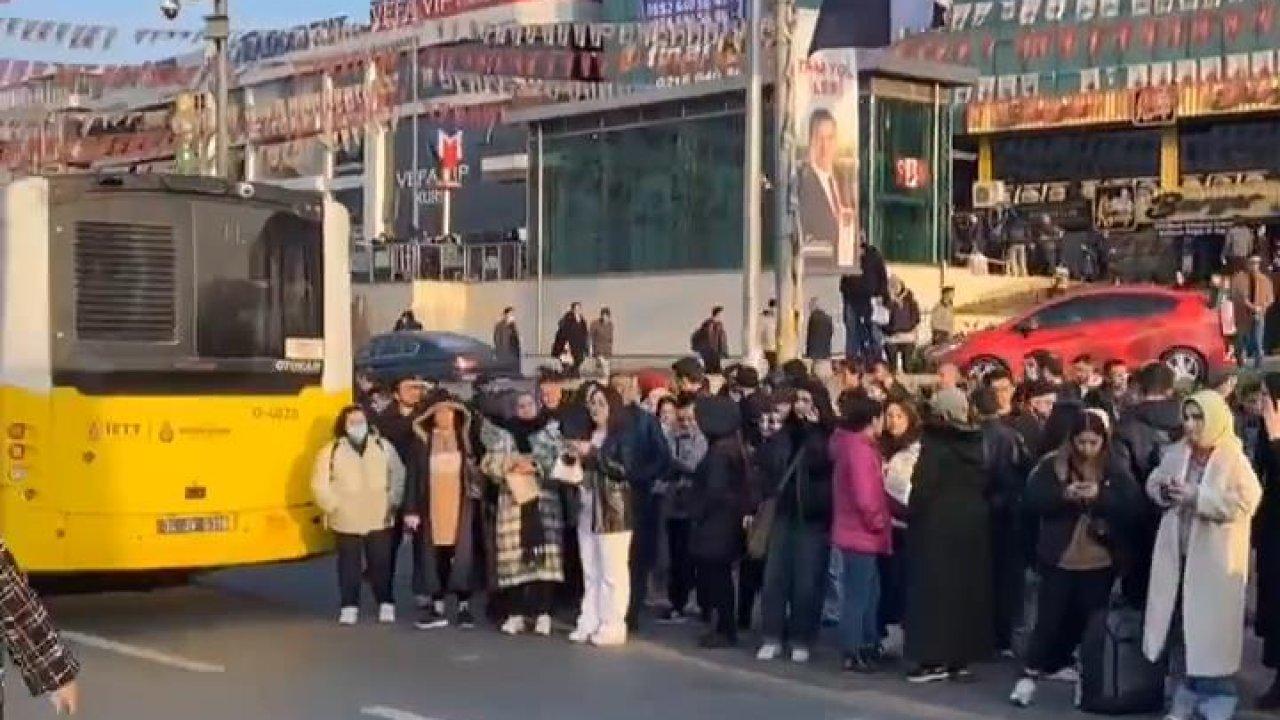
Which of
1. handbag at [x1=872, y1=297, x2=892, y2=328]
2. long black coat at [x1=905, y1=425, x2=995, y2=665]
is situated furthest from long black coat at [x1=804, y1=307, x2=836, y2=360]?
long black coat at [x1=905, y1=425, x2=995, y2=665]

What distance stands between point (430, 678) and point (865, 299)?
1571 cm

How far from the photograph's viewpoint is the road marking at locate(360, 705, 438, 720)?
10.1 meters

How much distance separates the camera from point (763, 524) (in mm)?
12312

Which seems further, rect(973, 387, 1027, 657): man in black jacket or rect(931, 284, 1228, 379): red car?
rect(931, 284, 1228, 379): red car

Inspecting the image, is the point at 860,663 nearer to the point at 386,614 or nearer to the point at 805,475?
the point at 805,475

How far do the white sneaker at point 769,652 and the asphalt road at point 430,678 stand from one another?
82 mm

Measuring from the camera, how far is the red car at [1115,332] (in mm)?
25078

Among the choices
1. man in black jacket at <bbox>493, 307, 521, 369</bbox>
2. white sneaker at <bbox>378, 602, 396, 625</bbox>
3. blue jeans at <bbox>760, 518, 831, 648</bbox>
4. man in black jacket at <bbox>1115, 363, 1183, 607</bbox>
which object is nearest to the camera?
man in black jacket at <bbox>1115, 363, 1183, 607</bbox>

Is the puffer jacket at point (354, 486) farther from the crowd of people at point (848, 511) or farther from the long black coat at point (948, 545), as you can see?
the long black coat at point (948, 545)

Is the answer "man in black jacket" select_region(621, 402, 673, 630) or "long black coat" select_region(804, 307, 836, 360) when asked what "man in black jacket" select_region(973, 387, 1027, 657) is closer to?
"man in black jacket" select_region(621, 402, 673, 630)

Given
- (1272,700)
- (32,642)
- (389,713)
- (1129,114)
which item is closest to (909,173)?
(1129,114)

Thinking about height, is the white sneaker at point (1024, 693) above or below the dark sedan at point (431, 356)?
below

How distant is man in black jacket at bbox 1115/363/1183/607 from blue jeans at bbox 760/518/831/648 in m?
1.92

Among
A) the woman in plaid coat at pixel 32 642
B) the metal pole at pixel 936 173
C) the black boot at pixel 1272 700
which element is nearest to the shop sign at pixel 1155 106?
the metal pole at pixel 936 173
